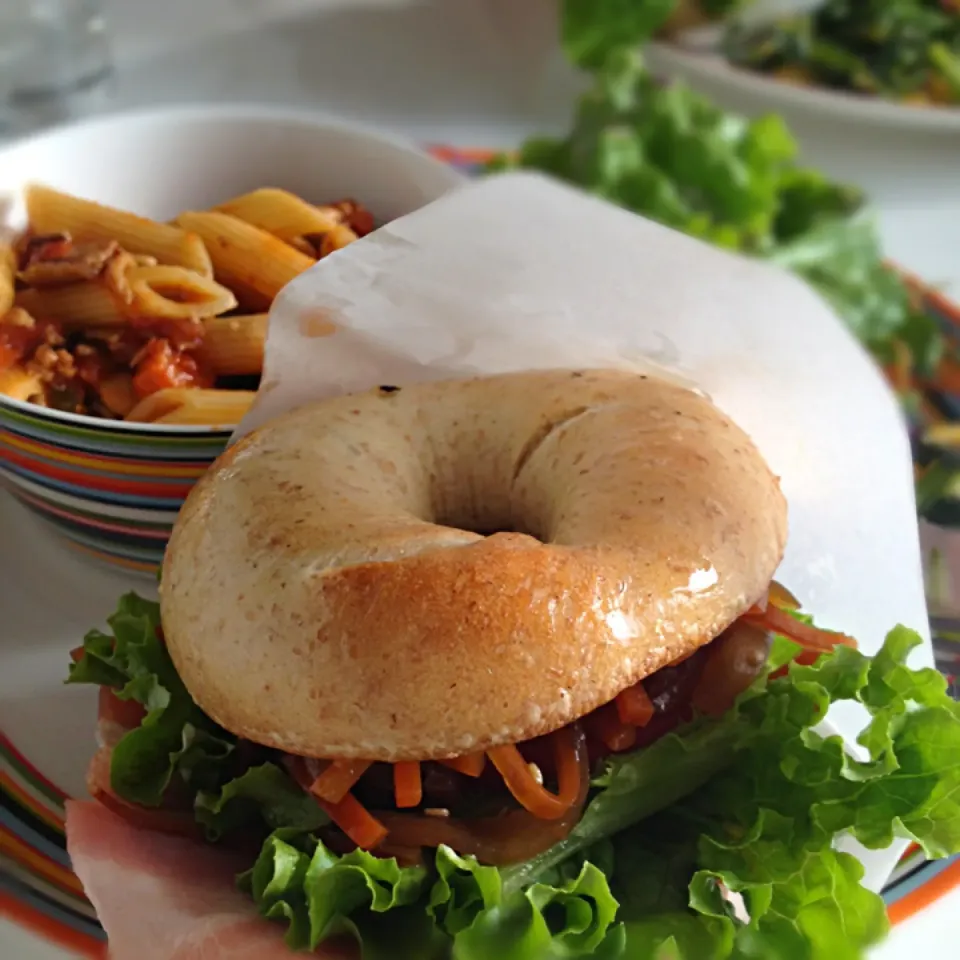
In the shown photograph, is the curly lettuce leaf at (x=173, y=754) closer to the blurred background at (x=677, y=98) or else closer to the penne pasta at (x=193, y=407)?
the penne pasta at (x=193, y=407)

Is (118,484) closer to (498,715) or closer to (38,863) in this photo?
(38,863)

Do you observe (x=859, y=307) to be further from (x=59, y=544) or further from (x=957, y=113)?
(x=59, y=544)

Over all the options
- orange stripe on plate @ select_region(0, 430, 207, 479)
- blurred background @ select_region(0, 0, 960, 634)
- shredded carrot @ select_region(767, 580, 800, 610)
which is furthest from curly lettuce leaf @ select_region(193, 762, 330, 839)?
blurred background @ select_region(0, 0, 960, 634)

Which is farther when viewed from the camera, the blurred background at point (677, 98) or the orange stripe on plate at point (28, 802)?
the blurred background at point (677, 98)

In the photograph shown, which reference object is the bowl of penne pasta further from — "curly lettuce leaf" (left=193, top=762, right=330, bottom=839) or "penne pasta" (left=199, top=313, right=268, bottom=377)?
"curly lettuce leaf" (left=193, top=762, right=330, bottom=839)

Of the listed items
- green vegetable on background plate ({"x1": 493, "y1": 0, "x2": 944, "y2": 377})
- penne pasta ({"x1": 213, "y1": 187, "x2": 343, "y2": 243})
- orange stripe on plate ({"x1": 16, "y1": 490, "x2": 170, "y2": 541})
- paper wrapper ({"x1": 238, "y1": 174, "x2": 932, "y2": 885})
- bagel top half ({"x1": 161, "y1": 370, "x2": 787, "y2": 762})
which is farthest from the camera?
green vegetable on background plate ({"x1": 493, "y1": 0, "x2": 944, "y2": 377})

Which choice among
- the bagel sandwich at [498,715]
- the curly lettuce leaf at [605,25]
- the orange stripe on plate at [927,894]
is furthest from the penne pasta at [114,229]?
the curly lettuce leaf at [605,25]
